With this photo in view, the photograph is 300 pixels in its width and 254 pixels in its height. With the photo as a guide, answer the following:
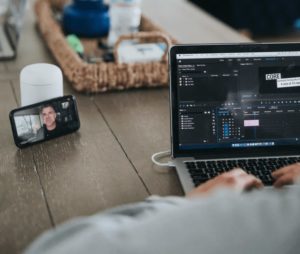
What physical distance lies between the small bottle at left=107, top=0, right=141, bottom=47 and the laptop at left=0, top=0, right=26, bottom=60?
0.31 meters

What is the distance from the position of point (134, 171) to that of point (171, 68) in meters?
0.24

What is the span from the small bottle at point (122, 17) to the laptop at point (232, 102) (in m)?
0.82

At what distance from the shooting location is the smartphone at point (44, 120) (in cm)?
147

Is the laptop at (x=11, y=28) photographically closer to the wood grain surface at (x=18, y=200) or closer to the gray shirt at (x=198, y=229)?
A: the wood grain surface at (x=18, y=200)

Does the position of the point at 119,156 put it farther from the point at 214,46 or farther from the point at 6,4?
the point at 6,4

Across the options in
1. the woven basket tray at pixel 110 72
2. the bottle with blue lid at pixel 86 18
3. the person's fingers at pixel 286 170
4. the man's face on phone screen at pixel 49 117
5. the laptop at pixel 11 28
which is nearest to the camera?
the person's fingers at pixel 286 170

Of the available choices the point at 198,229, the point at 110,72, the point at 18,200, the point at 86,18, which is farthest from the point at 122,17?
the point at 198,229

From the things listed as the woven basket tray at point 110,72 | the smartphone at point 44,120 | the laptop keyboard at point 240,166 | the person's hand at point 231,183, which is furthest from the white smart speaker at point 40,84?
the person's hand at point 231,183

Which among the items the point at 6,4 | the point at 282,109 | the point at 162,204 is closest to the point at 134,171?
the point at 282,109

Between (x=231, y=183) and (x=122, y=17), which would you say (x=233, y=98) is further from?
(x=122, y=17)

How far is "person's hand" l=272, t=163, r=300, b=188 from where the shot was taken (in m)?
1.24

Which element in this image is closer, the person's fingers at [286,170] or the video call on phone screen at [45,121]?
the person's fingers at [286,170]

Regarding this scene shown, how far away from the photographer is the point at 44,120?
4.95 ft

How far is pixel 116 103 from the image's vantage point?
1798mm
